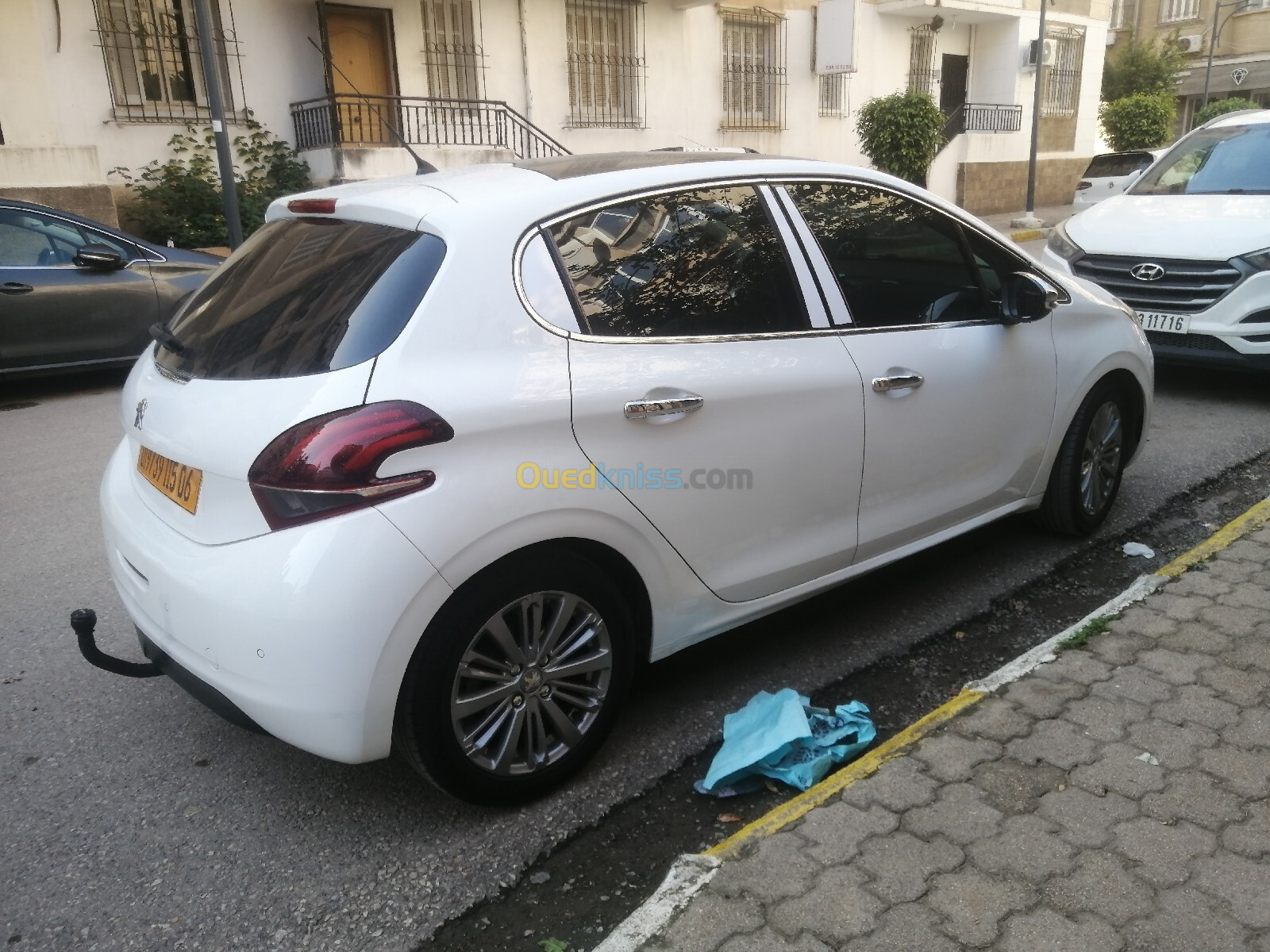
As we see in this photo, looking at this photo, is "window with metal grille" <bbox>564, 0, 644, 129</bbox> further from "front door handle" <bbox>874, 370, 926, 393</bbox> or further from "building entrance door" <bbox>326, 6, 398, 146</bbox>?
"front door handle" <bbox>874, 370, 926, 393</bbox>

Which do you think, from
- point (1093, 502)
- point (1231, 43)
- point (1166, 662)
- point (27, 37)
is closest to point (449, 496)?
point (1166, 662)

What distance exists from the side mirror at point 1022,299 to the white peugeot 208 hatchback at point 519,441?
228mm

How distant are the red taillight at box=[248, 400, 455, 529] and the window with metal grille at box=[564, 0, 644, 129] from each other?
1514cm

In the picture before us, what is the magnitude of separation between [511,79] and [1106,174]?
363 inches

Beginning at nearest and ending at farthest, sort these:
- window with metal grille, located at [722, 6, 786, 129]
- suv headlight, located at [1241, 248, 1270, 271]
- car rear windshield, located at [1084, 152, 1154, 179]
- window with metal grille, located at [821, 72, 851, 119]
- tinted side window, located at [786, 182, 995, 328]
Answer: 1. tinted side window, located at [786, 182, 995, 328]
2. suv headlight, located at [1241, 248, 1270, 271]
3. car rear windshield, located at [1084, 152, 1154, 179]
4. window with metal grille, located at [722, 6, 786, 129]
5. window with metal grille, located at [821, 72, 851, 119]

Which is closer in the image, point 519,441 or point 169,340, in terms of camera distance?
point 519,441

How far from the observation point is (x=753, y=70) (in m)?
18.7

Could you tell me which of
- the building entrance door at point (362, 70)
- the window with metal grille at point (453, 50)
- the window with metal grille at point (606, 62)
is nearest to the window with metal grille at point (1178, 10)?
the window with metal grille at point (606, 62)

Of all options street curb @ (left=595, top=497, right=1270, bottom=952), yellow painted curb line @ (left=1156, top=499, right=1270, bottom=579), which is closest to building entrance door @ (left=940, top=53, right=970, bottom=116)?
yellow painted curb line @ (left=1156, top=499, right=1270, bottom=579)

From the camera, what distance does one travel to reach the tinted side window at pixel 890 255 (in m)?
3.29

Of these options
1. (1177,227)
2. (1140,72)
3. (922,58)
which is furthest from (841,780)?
(1140,72)

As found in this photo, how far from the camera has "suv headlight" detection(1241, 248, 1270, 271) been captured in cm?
621

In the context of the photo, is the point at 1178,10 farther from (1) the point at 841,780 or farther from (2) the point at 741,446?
(1) the point at 841,780

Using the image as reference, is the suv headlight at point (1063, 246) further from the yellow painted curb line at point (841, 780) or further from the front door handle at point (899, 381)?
the yellow painted curb line at point (841, 780)
